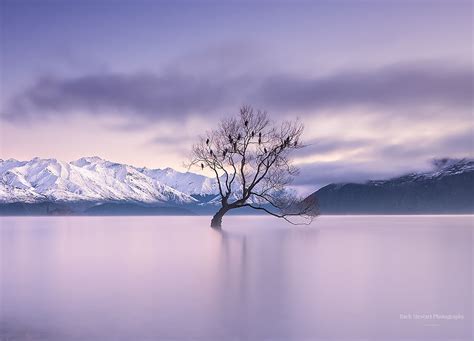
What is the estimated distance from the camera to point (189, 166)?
125 ft

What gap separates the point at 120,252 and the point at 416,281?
13301 mm

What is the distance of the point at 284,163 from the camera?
3631 centimetres

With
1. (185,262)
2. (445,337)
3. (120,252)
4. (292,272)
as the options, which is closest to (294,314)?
(445,337)

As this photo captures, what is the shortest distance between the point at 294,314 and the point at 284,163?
90.6 feet

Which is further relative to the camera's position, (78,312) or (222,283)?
(222,283)

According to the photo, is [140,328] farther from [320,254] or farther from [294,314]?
[320,254]

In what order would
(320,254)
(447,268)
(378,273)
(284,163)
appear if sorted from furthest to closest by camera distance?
(284,163), (320,254), (447,268), (378,273)

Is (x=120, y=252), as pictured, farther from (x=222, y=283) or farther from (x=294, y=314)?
(x=294, y=314)

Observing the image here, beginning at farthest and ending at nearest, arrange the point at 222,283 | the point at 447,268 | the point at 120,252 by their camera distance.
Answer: the point at 120,252 < the point at 447,268 < the point at 222,283

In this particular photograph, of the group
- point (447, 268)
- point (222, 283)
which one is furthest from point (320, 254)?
point (222, 283)

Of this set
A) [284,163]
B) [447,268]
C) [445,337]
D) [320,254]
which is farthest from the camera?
[284,163]

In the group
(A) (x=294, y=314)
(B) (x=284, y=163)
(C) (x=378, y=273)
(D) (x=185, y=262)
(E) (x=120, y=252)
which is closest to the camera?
(A) (x=294, y=314)

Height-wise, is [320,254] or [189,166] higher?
[189,166]

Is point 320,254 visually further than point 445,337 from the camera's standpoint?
Yes
